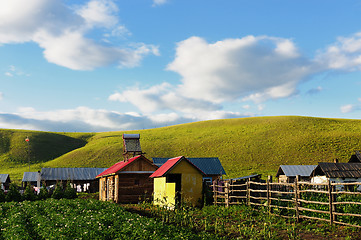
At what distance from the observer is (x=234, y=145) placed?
91000 millimetres

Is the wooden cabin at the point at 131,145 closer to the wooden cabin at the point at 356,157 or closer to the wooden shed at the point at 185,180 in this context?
the wooden shed at the point at 185,180

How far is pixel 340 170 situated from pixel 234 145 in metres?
52.6

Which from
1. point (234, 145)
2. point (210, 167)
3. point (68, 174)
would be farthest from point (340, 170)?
point (234, 145)

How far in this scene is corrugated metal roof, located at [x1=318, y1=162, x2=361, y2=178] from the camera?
37.9 m

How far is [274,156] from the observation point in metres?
80.7

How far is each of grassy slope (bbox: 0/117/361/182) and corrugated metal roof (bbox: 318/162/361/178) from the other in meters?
28.6

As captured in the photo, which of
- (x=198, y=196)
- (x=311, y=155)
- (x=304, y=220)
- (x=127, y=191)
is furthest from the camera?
(x=311, y=155)

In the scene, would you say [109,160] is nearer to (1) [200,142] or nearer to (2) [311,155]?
(1) [200,142]

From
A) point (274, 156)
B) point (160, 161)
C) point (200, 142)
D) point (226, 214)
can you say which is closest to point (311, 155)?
point (274, 156)

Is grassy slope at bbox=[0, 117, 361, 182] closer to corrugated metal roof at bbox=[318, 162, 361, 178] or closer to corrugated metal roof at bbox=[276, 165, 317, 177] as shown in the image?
corrugated metal roof at bbox=[276, 165, 317, 177]

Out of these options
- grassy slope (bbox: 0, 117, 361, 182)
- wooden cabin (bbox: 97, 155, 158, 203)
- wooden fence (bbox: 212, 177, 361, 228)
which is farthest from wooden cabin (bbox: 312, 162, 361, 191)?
grassy slope (bbox: 0, 117, 361, 182)

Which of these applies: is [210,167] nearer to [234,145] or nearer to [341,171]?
[341,171]

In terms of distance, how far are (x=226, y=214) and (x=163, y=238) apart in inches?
357

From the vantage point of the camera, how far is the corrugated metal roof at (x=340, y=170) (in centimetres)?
3788
